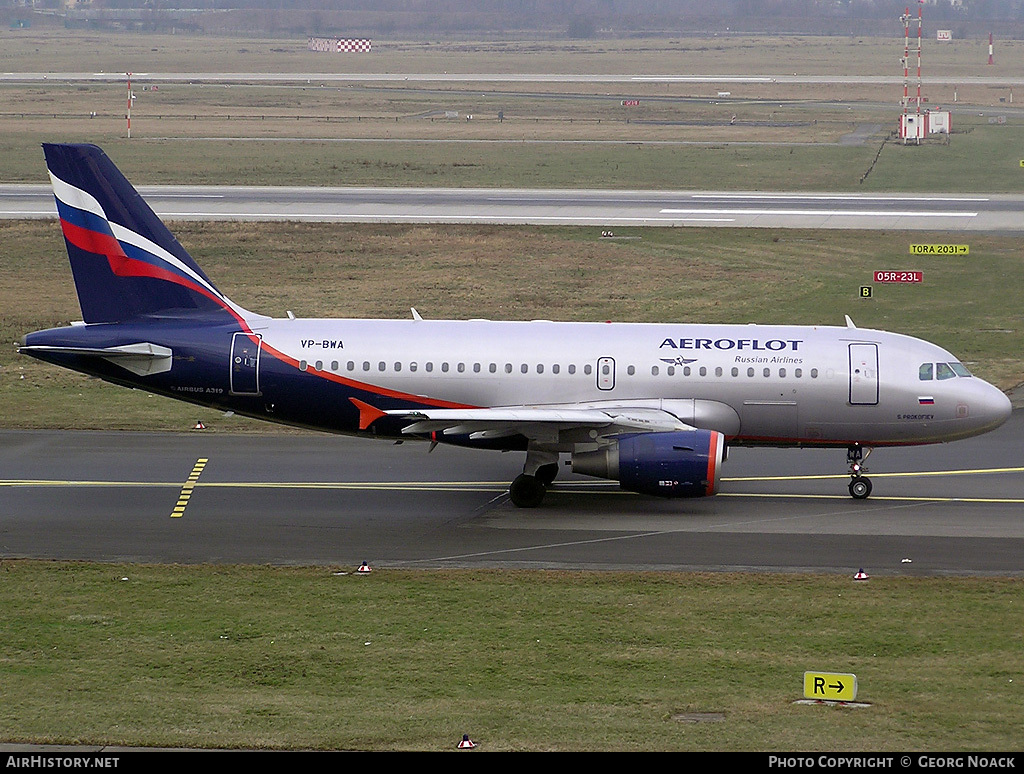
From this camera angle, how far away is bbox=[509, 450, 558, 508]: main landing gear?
1371 inches

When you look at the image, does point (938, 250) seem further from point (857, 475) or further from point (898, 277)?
point (857, 475)

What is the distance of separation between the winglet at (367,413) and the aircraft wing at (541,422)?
1.99 feet

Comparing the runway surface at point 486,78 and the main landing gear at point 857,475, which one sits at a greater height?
the runway surface at point 486,78

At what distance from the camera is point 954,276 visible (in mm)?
66562

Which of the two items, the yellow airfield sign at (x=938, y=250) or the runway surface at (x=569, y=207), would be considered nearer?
the yellow airfield sign at (x=938, y=250)

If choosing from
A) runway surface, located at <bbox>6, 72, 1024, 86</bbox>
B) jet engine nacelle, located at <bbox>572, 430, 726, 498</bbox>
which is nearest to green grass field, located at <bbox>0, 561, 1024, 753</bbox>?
jet engine nacelle, located at <bbox>572, 430, 726, 498</bbox>

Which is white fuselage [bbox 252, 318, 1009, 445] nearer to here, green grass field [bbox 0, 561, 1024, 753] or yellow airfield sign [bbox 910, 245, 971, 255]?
green grass field [bbox 0, 561, 1024, 753]

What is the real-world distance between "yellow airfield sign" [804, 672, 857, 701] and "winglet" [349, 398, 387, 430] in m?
16.1

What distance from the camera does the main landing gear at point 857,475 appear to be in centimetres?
3574

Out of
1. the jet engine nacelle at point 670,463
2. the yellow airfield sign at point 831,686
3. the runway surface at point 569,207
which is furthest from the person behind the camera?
the runway surface at point 569,207
